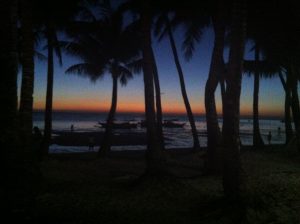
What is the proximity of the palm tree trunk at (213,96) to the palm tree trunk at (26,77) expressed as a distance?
706 centimetres

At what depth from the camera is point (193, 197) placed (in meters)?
9.13

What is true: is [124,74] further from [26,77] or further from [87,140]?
[87,140]

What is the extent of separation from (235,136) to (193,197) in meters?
2.65

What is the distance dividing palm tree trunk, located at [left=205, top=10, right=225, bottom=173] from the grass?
3.28 ft

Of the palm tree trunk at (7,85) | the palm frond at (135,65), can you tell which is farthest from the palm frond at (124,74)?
the palm tree trunk at (7,85)

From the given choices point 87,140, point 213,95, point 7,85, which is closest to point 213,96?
point 213,95

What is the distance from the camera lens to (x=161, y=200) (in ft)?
29.3

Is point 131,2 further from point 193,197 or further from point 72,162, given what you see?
point 193,197

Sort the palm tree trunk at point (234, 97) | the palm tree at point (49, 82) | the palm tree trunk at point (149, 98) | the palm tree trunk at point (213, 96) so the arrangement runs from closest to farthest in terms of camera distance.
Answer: the palm tree trunk at point (234, 97) < the palm tree trunk at point (149, 98) < the palm tree trunk at point (213, 96) < the palm tree at point (49, 82)

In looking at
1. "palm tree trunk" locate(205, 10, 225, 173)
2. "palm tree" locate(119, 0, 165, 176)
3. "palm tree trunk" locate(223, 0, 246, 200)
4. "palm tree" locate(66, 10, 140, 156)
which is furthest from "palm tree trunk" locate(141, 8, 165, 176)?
"palm tree" locate(66, 10, 140, 156)

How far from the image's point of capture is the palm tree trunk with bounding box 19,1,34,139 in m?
9.18

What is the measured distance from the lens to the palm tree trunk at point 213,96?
40.4ft

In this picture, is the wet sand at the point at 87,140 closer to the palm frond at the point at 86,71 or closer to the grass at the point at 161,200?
the palm frond at the point at 86,71

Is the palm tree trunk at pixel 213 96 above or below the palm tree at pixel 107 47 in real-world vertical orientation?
below
